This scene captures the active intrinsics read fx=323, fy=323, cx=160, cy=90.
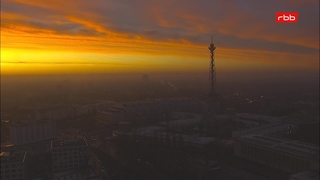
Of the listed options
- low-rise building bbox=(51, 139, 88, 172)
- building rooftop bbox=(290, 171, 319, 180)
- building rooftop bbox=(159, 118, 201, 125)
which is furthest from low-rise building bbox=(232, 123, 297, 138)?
low-rise building bbox=(51, 139, 88, 172)

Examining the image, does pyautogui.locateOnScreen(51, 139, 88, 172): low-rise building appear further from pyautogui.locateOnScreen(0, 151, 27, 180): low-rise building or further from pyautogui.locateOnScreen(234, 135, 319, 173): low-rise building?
pyautogui.locateOnScreen(234, 135, 319, 173): low-rise building

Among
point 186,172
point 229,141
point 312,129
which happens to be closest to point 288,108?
point 312,129

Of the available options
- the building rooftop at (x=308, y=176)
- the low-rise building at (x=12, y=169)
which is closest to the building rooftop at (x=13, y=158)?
the low-rise building at (x=12, y=169)

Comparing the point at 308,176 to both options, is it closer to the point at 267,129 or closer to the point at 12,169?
the point at 12,169

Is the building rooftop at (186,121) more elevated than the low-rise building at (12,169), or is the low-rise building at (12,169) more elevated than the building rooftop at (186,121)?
the low-rise building at (12,169)

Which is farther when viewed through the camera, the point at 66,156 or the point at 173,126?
the point at 173,126

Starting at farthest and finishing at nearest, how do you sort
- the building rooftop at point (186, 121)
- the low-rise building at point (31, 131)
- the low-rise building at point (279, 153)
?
the building rooftop at point (186, 121) → the low-rise building at point (31, 131) → the low-rise building at point (279, 153)

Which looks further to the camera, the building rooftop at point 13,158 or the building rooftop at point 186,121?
the building rooftop at point 186,121

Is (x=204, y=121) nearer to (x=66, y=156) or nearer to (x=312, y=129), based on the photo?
(x=312, y=129)

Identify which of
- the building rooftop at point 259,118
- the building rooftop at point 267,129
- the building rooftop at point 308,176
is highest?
the building rooftop at point 308,176

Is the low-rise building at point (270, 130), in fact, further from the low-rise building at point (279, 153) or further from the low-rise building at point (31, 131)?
the low-rise building at point (31, 131)
